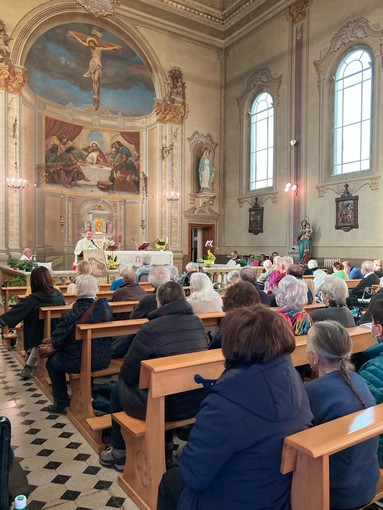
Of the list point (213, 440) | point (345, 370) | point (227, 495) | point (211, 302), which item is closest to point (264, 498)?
point (227, 495)

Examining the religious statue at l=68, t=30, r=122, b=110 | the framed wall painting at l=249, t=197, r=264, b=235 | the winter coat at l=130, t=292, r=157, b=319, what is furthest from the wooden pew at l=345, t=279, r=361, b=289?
the religious statue at l=68, t=30, r=122, b=110

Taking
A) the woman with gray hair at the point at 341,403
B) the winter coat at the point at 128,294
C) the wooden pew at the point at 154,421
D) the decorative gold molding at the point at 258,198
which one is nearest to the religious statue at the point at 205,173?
the decorative gold molding at the point at 258,198

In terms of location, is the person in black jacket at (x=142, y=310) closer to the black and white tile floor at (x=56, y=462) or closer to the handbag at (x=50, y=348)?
the handbag at (x=50, y=348)

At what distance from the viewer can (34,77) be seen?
44.3 ft

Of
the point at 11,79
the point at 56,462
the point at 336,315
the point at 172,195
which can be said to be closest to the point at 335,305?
the point at 336,315

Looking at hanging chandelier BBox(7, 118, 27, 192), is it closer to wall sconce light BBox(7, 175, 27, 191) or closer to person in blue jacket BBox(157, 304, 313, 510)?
wall sconce light BBox(7, 175, 27, 191)

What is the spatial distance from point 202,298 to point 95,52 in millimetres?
13566

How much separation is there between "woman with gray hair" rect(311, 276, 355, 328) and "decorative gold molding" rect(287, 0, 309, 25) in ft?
43.3

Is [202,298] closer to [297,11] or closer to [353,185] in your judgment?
[353,185]

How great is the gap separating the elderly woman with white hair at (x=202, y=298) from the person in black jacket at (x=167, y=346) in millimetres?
1288

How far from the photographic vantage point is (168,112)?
15.6 metres

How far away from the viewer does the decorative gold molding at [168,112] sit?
611 inches

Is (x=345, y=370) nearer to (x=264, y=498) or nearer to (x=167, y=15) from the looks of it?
(x=264, y=498)

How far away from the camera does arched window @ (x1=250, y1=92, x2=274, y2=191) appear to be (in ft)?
50.3
